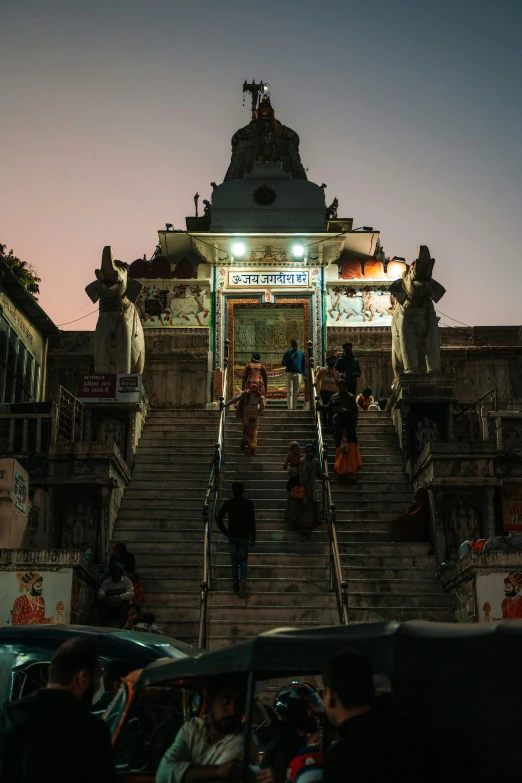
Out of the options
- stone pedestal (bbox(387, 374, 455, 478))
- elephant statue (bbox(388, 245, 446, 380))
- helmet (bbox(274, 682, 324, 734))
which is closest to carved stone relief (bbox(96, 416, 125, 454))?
stone pedestal (bbox(387, 374, 455, 478))

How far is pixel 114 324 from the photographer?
20469 millimetres

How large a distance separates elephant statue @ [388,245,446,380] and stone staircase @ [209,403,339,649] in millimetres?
2929

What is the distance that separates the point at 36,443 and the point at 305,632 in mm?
13229

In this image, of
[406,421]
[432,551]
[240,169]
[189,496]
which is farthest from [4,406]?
[240,169]

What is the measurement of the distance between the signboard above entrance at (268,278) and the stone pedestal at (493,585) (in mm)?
14439

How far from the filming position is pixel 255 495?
17.3 metres

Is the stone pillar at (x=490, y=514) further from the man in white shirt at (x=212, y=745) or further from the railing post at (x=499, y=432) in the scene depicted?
the man in white shirt at (x=212, y=745)

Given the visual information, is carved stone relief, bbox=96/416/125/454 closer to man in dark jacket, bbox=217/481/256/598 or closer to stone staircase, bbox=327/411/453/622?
stone staircase, bbox=327/411/453/622

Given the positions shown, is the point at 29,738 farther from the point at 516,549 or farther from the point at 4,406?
the point at 4,406

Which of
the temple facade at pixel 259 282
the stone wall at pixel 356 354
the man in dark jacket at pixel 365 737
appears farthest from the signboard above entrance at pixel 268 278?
the man in dark jacket at pixel 365 737

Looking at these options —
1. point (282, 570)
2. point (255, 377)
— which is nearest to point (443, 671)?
point (282, 570)

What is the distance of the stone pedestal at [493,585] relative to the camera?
12820 mm

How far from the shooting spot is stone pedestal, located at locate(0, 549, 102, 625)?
1305 cm

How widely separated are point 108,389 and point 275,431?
3.13 metres
